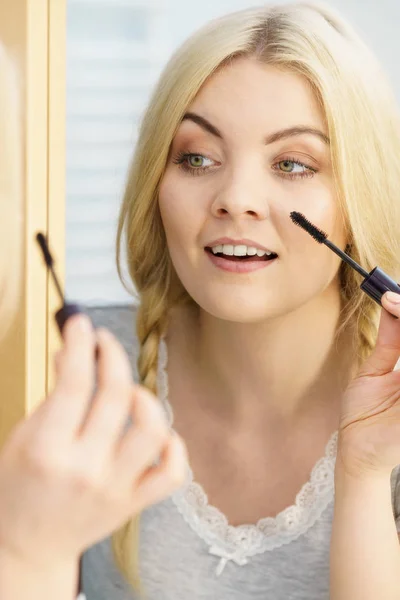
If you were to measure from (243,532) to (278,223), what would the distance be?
1.00 ft

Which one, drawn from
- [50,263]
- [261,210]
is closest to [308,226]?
[261,210]

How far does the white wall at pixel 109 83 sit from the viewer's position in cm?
108

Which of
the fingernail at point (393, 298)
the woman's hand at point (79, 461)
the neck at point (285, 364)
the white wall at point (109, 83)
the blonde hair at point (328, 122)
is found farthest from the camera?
the white wall at point (109, 83)

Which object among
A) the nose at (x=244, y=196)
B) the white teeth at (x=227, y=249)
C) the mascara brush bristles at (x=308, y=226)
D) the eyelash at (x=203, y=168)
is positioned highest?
the eyelash at (x=203, y=168)

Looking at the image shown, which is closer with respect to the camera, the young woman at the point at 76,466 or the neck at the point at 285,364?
the young woman at the point at 76,466

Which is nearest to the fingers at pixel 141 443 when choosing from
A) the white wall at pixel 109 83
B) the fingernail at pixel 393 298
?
the fingernail at pixel 393 298

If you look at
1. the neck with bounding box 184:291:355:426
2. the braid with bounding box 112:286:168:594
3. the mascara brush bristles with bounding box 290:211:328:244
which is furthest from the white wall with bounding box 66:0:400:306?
the mascara brush bristles with bounding box 290:211:328:244

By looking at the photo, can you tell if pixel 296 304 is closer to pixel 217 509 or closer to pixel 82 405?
pixel 217 509

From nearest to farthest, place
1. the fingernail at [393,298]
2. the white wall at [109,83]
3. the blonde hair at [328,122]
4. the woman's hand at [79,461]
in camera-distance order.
A: the woman's hand at [79,461] < the fingernail at [393,298] < the blonde hair at [328,122] < the white wall at [109,83]

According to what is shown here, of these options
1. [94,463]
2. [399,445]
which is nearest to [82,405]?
[94,463]

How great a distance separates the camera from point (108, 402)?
0.46m

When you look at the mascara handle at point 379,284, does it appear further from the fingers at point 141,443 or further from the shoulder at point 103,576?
the shoulder at point 103,576

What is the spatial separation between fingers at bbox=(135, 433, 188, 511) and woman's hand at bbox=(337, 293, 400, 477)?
299 mm

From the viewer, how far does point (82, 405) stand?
454mm
